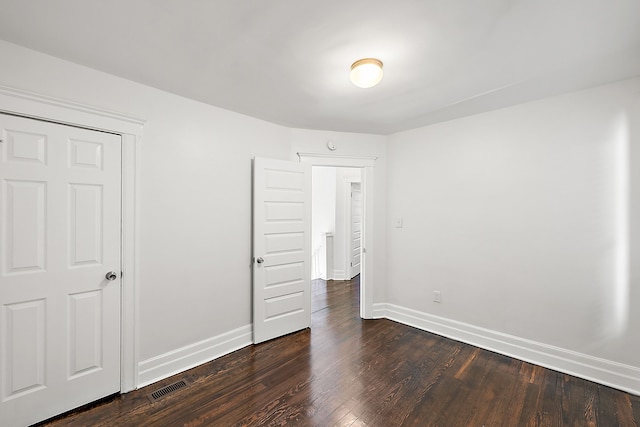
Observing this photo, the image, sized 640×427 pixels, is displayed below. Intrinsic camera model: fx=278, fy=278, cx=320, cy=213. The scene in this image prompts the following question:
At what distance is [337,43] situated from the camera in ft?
5.87

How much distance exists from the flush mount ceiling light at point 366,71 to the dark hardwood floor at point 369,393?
2.39 meters

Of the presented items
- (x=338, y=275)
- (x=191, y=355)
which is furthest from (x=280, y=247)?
(x=338, y=275)

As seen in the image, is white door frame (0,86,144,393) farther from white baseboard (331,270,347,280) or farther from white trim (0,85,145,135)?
white baseboard (331,270,347,280)

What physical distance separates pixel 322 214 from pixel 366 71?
4.35m

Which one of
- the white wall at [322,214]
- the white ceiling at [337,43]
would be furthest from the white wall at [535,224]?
the white wall at [322,214]

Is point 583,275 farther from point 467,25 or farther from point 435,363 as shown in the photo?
point 467,25

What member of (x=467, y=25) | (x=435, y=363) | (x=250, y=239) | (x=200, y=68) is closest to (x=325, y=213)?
(x=250, y=239)

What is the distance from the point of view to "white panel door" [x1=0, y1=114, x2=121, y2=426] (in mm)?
1797

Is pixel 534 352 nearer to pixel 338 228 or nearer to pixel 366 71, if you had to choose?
pixel 366 71

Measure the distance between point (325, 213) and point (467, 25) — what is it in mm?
4720

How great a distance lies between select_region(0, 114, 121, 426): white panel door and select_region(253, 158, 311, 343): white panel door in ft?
4.19

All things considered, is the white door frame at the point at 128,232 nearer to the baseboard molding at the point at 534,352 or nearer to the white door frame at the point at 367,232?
the white door frame at the point at 367,232

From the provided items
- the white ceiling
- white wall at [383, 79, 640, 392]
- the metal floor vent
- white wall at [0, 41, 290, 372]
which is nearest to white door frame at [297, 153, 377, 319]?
white wall at [383, 79, 640, 392]

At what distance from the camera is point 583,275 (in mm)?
2459
